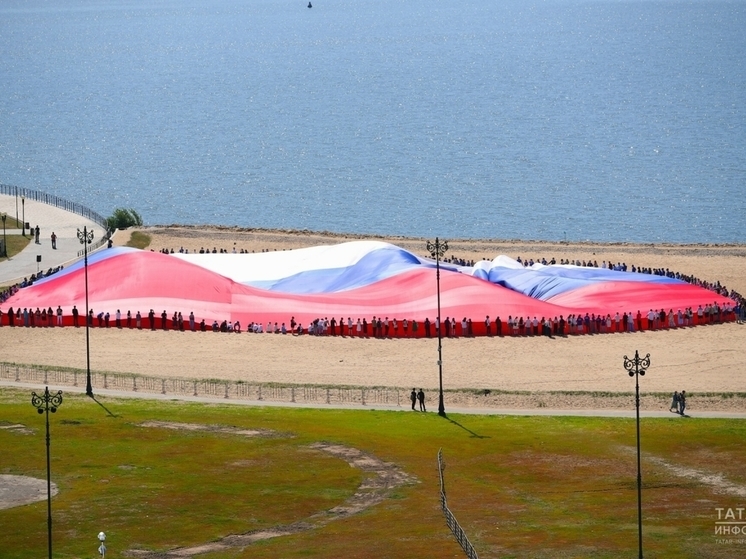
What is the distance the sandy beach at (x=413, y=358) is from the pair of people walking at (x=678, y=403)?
37.4 inches

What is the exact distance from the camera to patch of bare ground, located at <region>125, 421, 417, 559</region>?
180 feet

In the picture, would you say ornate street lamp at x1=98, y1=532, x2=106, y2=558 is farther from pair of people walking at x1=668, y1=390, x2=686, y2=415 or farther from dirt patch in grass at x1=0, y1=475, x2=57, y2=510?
pair of people walking at x1=668, y1=390, x2=686, y2=415

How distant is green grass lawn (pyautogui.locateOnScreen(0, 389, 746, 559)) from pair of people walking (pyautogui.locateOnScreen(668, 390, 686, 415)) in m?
1.39

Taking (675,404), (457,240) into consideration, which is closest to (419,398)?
(675,404)

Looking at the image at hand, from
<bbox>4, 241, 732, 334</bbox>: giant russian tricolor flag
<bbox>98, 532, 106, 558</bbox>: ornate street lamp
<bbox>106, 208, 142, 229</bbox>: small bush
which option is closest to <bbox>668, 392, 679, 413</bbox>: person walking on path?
<bbox>4, 241, 732, 334</bbox>: giant russian tricolor flag

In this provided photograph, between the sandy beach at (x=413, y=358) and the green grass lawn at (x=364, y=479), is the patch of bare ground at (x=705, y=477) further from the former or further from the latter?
the sandy beach at (x=413, y=358)

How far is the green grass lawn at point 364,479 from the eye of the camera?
54.7 m

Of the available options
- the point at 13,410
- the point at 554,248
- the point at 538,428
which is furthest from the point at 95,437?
the point at 554,248

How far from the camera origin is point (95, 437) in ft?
228

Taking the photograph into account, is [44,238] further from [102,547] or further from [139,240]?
[102,547]

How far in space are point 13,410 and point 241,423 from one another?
34.2ft

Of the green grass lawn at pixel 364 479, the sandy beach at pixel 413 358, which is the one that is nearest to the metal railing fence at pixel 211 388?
Result: the sandy beach at pixel 413 358

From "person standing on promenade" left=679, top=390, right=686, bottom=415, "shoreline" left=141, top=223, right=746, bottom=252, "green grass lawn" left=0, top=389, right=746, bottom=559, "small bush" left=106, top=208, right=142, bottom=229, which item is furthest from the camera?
"small bush" left=106, top=208, right=142, bottom=229

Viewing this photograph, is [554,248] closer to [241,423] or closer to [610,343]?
[610,343]
